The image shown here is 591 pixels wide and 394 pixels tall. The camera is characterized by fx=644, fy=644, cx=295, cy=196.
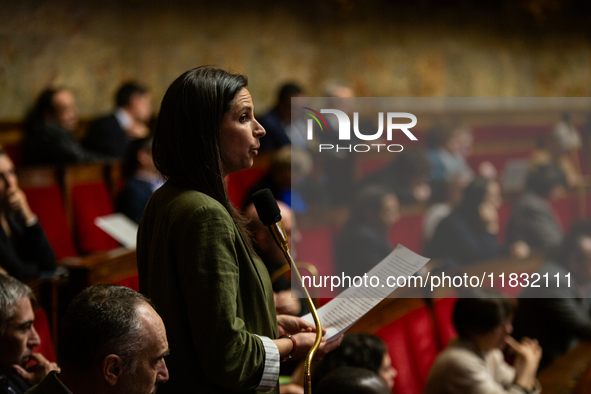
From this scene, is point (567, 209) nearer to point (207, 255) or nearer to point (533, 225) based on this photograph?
point (533, 225)

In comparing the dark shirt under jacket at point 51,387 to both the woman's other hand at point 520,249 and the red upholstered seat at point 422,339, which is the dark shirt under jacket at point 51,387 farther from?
the woman's other hand at point 520,249

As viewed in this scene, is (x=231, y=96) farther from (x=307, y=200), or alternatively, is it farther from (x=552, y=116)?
(x=552, y=116)

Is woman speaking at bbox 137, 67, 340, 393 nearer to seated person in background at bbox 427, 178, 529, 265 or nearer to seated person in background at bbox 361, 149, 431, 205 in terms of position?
seated person in background at bbox 427, 178, 529, 265

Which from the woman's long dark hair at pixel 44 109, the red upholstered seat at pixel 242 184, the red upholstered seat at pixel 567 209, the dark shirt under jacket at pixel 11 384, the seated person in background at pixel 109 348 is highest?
the woman's long dark hair at pixel 44 109

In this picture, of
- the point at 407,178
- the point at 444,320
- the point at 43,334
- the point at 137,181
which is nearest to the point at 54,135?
the point at 137,181

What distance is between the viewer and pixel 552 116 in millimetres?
4379

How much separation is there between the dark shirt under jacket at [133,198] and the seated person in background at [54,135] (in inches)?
20.5

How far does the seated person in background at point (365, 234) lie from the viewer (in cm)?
185

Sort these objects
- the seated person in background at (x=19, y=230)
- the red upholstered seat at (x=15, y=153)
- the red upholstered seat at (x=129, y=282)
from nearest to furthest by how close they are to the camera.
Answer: the red upholstered seat at (x=129, y=282) < the seated person in background at (x=19, y=230) < the red upholstered seat at (x=15, y=153)

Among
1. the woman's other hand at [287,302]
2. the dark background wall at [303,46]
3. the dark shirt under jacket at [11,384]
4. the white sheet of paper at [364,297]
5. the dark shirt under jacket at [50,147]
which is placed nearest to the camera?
the white sheet of paper at [364,297]

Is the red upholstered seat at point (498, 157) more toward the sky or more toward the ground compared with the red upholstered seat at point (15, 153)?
more toward the ground

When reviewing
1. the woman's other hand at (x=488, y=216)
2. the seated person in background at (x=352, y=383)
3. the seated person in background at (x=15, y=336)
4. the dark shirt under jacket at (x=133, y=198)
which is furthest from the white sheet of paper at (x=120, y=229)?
the woman's other hand at (x=488, y=216)

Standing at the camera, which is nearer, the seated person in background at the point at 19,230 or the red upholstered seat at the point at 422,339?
the red upholstered seat at the point at 422,339

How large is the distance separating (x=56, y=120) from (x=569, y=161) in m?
2.73
